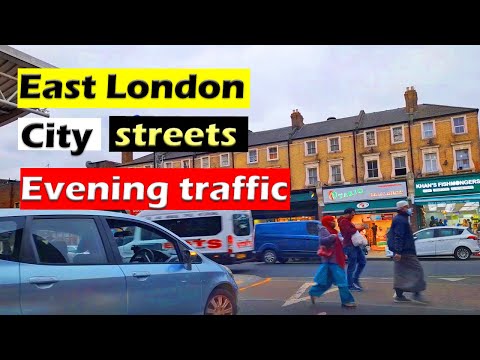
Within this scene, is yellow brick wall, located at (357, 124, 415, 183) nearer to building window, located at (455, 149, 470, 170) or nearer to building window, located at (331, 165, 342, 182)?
building window, located at (331, 165, 342, 182)

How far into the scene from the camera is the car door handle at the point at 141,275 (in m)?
3.82

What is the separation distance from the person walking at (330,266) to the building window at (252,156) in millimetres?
1155

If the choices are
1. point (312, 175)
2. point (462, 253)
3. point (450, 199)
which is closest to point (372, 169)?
point (312, 175)

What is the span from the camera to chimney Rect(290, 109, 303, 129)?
503 cm

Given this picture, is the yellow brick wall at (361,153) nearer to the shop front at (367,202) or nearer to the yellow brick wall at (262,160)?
the yellow brick wall at (262,160)

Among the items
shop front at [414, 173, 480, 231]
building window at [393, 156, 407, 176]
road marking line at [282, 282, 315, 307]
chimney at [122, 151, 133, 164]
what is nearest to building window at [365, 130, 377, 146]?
building window at [393, 156, 407, 176]

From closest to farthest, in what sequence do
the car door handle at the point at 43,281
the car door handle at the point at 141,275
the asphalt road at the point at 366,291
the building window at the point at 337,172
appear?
1. the car door handle at the point at 43,281
2. the car door handle at the point at 141,275
3. the asphalt road at the point at 366,291
4. the building window at the point at 337,172

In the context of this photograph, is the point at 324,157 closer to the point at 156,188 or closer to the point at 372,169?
the point at 372,169

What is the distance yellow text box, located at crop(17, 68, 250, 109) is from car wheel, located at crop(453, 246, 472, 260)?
9.73 ft

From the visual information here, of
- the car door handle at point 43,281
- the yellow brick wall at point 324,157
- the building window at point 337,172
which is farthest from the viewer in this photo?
the building window at point 337,172

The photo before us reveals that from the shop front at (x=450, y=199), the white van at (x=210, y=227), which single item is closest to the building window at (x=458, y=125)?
the shop front at (x=450, y=199)

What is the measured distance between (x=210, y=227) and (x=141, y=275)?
1087 mm

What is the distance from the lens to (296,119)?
5133 mm

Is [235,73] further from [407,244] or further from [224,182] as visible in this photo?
[407,244]
